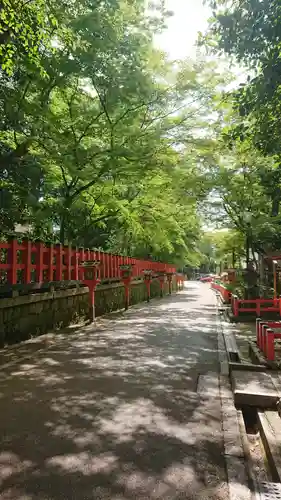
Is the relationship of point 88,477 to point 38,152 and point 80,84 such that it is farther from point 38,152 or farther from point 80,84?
point 80,84

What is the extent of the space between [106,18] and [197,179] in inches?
329

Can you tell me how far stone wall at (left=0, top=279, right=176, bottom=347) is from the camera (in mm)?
8711

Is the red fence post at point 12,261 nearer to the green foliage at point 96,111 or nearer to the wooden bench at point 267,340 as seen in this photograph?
the green foliage at point 96,111

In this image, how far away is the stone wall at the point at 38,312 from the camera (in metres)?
8.67

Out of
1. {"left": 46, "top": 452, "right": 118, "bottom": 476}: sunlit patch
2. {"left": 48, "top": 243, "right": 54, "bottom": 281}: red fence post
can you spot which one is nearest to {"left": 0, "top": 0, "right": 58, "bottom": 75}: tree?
{"left": 48, "top": 243, "right": 54, "bottom": 281}: red fence post

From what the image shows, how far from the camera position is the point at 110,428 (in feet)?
14.8

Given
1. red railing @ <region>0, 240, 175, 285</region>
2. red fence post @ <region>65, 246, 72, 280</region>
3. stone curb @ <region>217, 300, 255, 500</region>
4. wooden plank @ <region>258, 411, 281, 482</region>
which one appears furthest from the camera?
red fence post @ <region>65, 246, 72, 280</region>

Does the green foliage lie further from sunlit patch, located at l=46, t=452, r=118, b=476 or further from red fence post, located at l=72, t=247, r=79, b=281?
sunlit patch, located at l=46, t=452, r=118, b=476

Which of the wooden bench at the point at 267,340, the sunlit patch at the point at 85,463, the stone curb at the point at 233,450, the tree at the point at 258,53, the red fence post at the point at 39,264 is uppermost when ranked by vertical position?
the tree at the point at 258,53

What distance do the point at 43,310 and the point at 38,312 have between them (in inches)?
14.3

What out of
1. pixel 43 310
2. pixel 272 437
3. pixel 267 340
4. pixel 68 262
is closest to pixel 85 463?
pixel 272 437

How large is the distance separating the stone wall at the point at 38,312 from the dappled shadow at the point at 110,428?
1.14m

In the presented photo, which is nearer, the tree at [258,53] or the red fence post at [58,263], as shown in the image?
the tree at [258,53]

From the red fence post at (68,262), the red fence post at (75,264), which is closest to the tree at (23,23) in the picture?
the red fence post at (68,262)
